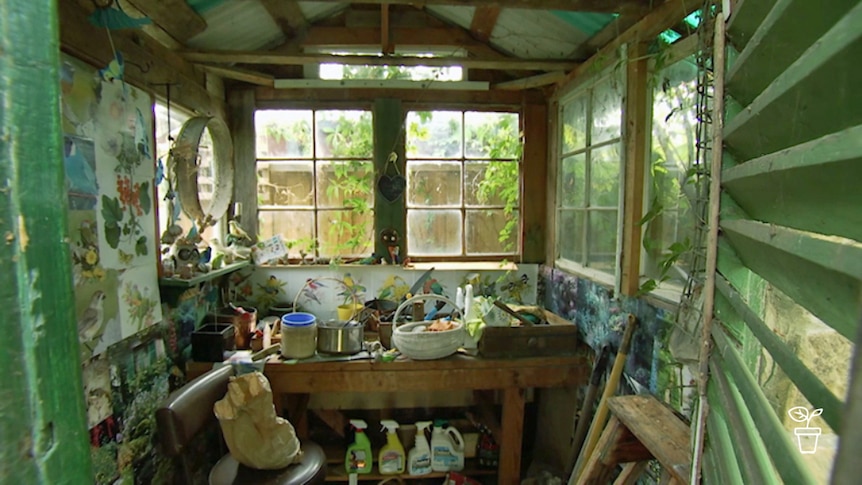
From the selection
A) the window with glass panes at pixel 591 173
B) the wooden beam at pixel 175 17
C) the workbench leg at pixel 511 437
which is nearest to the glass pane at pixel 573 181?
the window with glass panes at pixel 591 173

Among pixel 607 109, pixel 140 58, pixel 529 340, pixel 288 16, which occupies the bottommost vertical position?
pixel 529 340

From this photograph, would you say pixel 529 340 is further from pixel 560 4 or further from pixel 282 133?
pixel 282 133

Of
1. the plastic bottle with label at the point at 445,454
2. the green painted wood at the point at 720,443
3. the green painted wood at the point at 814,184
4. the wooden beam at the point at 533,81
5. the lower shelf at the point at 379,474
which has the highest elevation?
the wooden beam at the point at 533,81

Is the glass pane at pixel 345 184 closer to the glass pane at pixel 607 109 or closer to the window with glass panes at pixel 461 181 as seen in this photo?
the window with glass panes at pixel 461 181

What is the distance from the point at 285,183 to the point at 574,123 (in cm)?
177

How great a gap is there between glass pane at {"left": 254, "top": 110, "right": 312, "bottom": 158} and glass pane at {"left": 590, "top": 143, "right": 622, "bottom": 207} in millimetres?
1691

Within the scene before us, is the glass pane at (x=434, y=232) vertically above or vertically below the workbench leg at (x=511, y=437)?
above

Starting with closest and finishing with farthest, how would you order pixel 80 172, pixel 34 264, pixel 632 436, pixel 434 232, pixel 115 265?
pixel 34 264
pixel 632 436
pixel 80 172
pixel 115 265
pixel 434 232

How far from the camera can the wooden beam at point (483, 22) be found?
221cm

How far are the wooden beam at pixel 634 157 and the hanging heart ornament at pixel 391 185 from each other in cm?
135

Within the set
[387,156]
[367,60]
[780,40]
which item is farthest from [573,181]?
[780,40]

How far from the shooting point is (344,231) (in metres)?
2.73

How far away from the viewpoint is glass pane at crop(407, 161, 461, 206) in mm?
2725

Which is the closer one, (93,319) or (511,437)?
(93,319)
